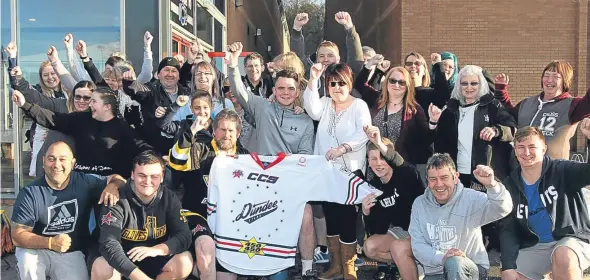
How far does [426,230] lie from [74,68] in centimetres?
434

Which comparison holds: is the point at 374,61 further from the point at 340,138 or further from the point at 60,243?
the point at 60,243

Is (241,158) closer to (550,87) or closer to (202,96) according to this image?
(202,96)

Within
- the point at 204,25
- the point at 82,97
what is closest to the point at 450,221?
the point at 82,97

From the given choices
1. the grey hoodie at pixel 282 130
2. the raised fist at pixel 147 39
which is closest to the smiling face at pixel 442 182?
the grey hoodie at pixel 282 130

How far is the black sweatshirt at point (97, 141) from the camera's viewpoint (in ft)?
16.6

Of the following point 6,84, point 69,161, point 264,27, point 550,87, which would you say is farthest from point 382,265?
point 264,27

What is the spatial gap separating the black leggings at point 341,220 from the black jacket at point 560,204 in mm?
1330

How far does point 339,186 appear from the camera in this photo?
16.8 ft

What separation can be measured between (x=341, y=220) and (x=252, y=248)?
863 mm

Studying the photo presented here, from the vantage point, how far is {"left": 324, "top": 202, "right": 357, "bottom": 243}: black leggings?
513 centimetres

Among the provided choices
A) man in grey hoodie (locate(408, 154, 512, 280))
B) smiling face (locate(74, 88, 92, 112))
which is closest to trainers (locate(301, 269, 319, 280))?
man in grey hoodie (locate(408, 154, 512, 280))

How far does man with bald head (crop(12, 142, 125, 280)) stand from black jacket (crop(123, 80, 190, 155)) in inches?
30.5

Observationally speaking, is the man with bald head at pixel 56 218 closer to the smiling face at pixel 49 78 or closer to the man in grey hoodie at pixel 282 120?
the man in grey hoodie at pixel 282 120

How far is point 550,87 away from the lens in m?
5.29
